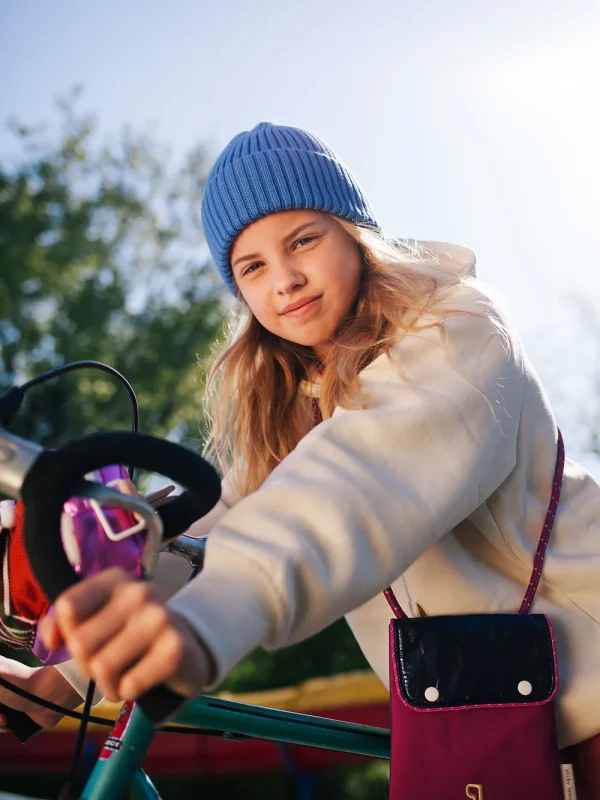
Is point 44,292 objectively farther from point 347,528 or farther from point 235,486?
point 347,528

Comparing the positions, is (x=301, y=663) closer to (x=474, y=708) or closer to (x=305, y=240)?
(x=305, y=240)

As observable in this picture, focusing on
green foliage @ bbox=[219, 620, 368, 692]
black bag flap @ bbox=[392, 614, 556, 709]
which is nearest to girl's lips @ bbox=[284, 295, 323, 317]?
black bag flap @ bbox=[392, 614, 556, 709]

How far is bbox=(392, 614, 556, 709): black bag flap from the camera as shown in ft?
3.66

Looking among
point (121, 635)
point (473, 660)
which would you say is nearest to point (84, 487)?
point (121, 635)

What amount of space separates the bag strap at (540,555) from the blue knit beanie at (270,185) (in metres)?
0.70

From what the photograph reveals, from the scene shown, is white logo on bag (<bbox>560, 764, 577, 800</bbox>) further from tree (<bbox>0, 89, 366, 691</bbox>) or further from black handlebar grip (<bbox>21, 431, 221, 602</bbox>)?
tree (<bbox>0, 89, 366, 691</bbox>)

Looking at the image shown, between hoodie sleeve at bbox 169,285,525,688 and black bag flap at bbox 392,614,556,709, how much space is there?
0.80 ft

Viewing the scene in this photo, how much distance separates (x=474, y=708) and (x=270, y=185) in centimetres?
102

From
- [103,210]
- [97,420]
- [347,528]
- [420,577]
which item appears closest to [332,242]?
[420,577]

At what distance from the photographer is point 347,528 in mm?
774

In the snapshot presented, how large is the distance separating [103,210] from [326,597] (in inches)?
494

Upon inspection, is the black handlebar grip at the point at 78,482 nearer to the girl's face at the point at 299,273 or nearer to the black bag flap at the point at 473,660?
the black bag flap at the point at 473,660

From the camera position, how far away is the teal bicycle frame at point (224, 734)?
3.57 feet

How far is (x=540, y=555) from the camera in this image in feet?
4.06
